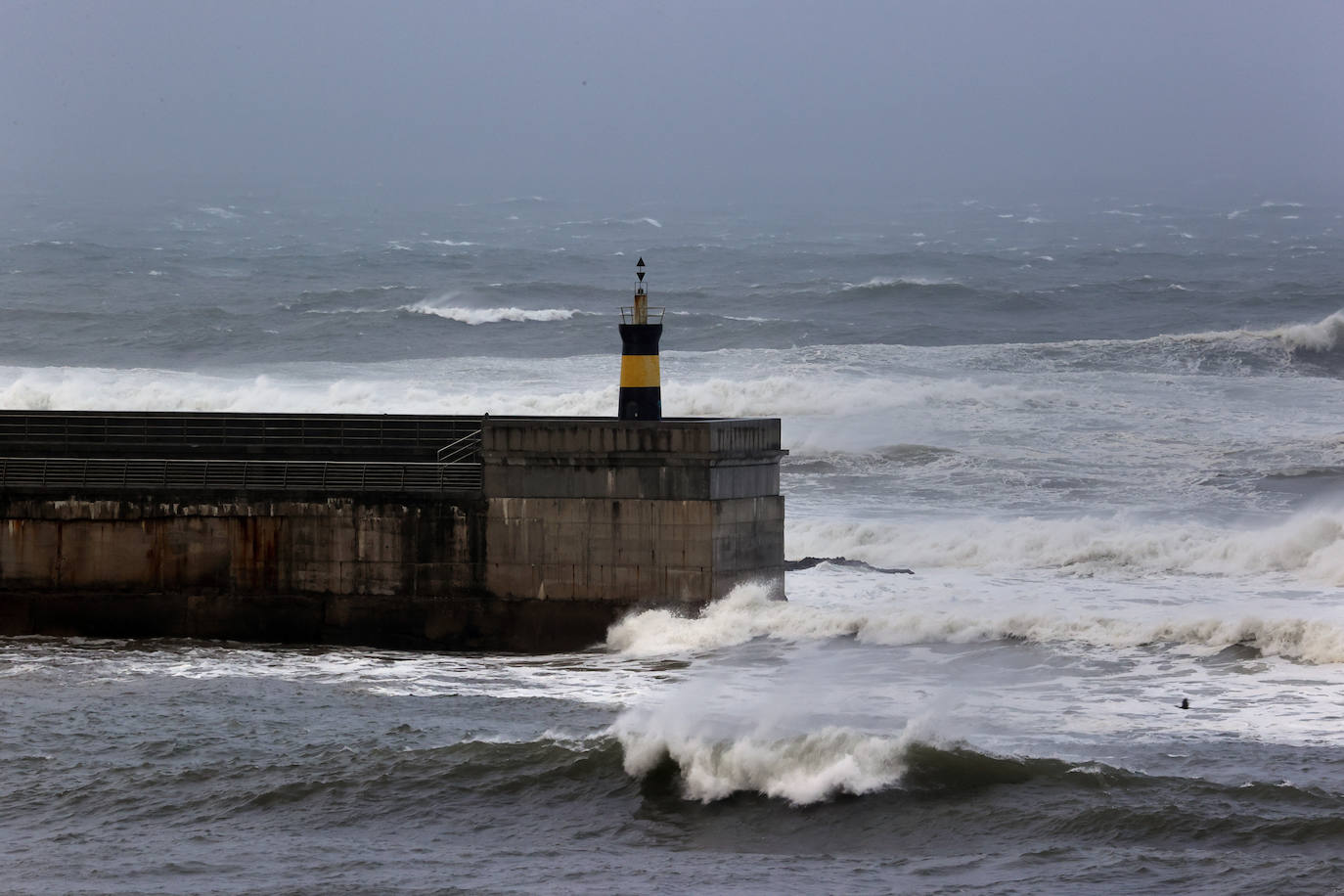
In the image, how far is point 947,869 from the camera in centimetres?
988

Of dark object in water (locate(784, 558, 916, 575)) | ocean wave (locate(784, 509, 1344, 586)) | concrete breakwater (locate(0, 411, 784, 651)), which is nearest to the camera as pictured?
concrete breakwater (locate(0, 411, 784, 651))

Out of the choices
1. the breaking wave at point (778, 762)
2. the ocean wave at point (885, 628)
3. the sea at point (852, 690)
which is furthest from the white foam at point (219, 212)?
the breaking wave at point (778, 762)

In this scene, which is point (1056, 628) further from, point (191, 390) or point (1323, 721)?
point (191, 390)

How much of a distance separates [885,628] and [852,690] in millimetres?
2372

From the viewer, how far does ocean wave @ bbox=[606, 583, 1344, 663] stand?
15.5 metres

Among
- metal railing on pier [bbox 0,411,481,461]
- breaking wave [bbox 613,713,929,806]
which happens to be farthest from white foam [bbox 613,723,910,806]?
metal railing on pier [bbox 0,411,481,461]

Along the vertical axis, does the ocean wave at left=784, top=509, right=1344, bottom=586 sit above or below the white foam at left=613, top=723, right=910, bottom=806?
above

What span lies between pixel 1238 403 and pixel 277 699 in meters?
24.9

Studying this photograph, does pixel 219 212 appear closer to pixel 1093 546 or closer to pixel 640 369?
pixel 1093 546

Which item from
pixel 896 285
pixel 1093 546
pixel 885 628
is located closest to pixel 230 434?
pixel 885 628

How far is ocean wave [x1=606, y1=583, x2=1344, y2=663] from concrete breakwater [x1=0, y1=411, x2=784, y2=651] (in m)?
0.23

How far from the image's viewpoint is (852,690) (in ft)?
44.9

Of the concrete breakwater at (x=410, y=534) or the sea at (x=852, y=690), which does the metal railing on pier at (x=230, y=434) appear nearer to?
the concrete breakwater at (x=410, y=534)

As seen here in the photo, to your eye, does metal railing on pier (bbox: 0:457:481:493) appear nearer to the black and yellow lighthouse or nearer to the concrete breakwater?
the concrete breakwater
